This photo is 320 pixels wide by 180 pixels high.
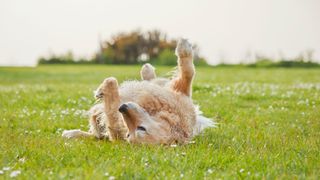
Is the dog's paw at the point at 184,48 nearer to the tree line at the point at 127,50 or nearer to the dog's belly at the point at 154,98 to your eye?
the dog's belly at the point at 154,98

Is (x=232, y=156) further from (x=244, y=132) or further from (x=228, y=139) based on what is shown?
(x=244, y=132)

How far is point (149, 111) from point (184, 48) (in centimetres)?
144

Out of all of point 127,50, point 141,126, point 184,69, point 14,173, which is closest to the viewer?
point 14,173

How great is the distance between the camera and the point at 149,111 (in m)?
5.37

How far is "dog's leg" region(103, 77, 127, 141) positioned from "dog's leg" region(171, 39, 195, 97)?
1.12m

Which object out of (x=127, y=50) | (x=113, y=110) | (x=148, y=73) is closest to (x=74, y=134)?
(x=113, y=110)

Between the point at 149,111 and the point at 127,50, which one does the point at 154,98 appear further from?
the point at 127,50

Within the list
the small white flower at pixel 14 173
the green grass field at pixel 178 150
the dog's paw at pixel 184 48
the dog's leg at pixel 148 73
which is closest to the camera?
the small white flower at pixel 14 173

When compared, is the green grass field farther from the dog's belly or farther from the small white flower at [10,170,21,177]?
the dog's belly

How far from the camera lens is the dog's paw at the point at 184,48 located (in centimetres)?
647

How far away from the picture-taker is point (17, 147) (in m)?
4.91

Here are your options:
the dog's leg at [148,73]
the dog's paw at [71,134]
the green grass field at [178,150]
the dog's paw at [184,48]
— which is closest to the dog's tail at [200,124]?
the green grass field at [178,150]

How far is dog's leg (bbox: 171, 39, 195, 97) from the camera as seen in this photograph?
20.8 feet

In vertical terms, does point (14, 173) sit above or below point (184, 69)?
below
